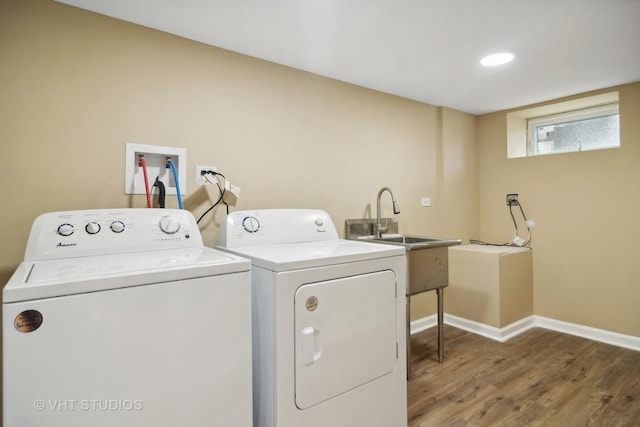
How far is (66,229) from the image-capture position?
130cm

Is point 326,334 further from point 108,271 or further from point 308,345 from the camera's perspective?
point 108,271

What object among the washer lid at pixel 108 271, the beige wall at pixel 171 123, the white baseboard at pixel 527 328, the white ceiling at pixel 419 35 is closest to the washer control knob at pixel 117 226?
the washer lid at pixel 108 271

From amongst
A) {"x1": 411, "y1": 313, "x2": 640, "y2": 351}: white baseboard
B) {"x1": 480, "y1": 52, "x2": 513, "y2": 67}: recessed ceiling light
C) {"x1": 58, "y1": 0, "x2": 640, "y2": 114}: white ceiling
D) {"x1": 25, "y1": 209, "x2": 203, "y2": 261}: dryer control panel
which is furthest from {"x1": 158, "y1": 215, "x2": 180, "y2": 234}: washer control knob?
{"x1": 411, "y1": 313, "x2": 640, "y2": 351}: white baseboard

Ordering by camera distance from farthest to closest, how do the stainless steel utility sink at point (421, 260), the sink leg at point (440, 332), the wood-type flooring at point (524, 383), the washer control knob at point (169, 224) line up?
the sink leg at point (440, 332) < the stainless steel utility sink at point (421, 260) < the wood-type flooring at point (524, 383) < the washer control knob at point (169, 224)

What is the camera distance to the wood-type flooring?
179 cm

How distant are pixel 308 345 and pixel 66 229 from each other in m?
1.04

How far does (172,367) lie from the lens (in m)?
1.03

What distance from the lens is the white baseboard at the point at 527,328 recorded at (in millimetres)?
2635

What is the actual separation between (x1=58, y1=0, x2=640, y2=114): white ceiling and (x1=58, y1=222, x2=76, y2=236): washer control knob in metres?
1.01

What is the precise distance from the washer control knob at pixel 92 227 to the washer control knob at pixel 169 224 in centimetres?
23

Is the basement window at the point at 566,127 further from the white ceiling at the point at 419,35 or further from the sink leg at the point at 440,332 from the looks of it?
the sink leg at the point at 440,332

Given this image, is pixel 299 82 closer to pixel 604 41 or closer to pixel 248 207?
pixel 248 207

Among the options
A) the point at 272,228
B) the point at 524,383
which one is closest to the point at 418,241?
the point at 524,383

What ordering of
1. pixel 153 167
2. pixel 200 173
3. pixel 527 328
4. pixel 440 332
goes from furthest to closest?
pixel 527 328, pixel 440 332, pixel 200 173, pixel 153 167
